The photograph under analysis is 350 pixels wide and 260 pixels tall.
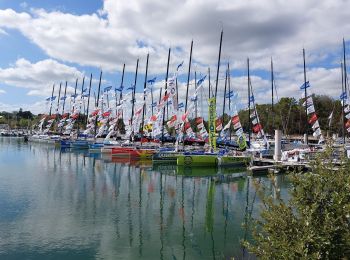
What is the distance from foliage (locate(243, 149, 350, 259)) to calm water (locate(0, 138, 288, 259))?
9.04m

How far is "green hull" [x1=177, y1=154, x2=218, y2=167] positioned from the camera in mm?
50906

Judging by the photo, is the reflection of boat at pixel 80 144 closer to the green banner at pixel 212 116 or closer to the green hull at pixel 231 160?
the green banner at pixel 212 116

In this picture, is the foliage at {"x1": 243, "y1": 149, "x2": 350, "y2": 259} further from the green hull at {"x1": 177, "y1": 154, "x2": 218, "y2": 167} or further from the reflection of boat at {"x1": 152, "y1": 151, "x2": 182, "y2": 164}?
the reflection of boat at {"x1": 152, "y1": 151, "x2": 182, "y2": 164}

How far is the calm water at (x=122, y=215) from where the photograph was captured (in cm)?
1798

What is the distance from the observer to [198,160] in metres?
50.9

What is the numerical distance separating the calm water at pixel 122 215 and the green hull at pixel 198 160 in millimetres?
6732

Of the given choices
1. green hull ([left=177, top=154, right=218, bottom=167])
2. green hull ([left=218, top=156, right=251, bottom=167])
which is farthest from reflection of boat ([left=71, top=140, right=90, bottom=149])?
green hull ([left=218, top=156, right=251, bottom=167])

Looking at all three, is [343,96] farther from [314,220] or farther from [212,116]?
[314,220]

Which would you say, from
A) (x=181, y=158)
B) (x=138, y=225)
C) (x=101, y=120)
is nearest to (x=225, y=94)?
(x=181, y=158)

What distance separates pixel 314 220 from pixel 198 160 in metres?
43.0

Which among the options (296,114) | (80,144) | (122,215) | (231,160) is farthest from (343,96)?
(296,114)

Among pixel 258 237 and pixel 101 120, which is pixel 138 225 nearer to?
pixel 258 237

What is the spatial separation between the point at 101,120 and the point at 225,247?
6773 cm

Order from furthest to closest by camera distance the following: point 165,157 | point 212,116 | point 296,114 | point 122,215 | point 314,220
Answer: point 296,114
point 165,157
point 212,116
point 122,215
point 314,220
